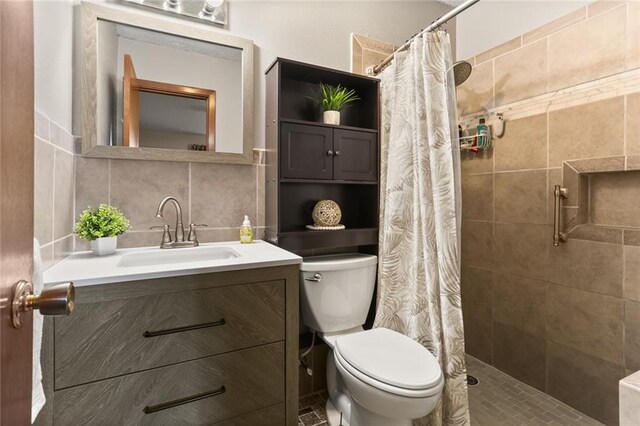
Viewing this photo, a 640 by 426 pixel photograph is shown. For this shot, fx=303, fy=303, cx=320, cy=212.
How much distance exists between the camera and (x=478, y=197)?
86.2 inches

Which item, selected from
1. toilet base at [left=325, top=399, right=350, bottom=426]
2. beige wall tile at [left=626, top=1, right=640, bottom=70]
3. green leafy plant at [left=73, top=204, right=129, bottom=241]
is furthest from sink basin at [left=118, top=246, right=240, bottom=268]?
beige wall tile at [left=626, top=1, right=640, bottom=70]

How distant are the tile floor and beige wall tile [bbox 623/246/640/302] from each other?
705 millimetres

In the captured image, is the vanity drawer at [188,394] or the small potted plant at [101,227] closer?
the vanity drawer at [188,394]

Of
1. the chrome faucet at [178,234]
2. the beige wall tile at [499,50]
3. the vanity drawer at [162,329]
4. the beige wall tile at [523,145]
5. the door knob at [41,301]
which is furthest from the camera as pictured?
the beige wall tile at [499,50]

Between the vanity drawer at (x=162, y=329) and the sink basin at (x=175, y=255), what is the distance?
0.30m

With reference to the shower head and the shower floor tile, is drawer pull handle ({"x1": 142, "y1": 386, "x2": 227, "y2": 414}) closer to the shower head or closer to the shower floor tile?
the shower floor tile

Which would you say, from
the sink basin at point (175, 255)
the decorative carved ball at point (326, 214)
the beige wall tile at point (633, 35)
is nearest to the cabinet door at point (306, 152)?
the decorative carved ball at point (326, 214)

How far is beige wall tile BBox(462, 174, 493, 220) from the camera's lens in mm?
2111

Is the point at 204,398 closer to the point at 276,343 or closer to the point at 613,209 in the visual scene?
the point at 276,343

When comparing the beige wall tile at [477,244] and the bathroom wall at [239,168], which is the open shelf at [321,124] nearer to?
the bathroom wall at [239,168]

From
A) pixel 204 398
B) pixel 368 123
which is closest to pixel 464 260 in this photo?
pixel 368 123

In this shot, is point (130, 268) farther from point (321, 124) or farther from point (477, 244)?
point (477, 244)

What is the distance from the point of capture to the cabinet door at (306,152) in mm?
1599

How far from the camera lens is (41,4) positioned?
1042mm
